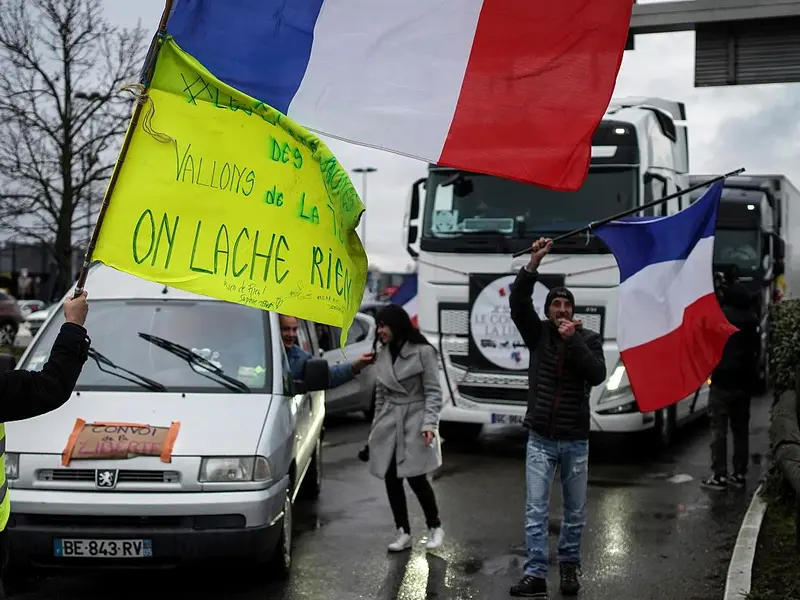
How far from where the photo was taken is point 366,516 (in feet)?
28.6

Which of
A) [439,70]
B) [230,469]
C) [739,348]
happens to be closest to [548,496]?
[230,469]

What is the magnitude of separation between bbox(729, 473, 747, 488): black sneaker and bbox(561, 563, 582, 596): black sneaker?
13.4 ft

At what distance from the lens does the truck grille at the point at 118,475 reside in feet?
19.5

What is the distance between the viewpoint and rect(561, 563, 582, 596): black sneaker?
6.40 meters

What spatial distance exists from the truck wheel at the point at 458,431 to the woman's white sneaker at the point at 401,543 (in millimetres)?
5132

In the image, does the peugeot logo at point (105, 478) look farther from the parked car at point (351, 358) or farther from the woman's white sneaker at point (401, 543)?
the parked car at point (351, 358)

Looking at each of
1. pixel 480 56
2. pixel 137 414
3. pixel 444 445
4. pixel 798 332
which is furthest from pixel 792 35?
pixel 137 414

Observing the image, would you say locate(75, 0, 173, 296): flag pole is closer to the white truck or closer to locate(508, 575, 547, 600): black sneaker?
locate(508, 575, 547, 600): black sneaker

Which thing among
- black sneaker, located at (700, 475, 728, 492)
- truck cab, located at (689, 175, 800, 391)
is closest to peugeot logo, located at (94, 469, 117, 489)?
black sneaker, located at (700, 475, 728, 492)

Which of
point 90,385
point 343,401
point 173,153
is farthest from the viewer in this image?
point 343,401

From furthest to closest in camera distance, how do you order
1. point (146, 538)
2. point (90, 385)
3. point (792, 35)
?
point (792, 35), point (90, 385), point (146, 538)

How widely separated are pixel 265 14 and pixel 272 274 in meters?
1.12

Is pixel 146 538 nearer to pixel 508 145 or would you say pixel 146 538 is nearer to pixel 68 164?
pixel 508 145

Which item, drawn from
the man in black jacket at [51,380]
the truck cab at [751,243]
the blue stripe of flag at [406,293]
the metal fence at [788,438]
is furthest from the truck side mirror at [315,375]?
the truck cab at [751,243]
